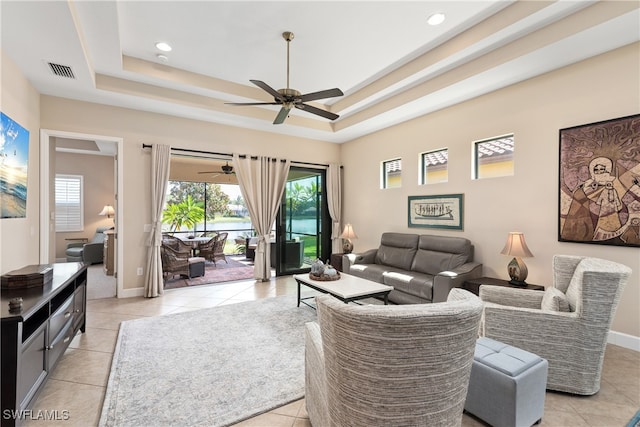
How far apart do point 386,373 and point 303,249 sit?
5451 millimetres

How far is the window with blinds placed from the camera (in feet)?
24.4

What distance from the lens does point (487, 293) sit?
9.47 ft

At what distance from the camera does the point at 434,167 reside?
196 inches

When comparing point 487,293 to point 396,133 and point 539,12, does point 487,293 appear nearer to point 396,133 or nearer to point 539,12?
point 539,12

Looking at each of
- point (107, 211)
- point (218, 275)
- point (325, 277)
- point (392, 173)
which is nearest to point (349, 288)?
point (325, 277)

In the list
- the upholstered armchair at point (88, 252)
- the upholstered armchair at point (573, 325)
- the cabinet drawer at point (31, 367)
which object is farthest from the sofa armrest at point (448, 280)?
the upholstered armchair at point (88, 252)

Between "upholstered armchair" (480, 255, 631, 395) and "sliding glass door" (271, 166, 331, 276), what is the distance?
4433 millimetres

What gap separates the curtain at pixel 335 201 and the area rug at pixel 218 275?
2.03 m

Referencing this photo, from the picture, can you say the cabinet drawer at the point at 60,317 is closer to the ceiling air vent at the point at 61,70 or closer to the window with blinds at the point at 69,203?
the ceiling air vent at the point at 61,70

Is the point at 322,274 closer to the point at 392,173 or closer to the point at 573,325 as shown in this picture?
the point at 573,325

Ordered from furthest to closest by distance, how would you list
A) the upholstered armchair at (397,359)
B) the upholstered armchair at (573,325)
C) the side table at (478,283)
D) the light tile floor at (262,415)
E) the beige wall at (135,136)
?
the beige wall at (135,136), the side table at (478,283), the upholstered armchair at (573,325), the light tile floor at (262,415), the upholstered armchair at (397,359)

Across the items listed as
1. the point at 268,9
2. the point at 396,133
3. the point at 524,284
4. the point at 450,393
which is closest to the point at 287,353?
the point at 450,393

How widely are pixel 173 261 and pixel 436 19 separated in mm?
5493

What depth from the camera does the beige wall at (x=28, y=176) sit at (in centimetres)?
292
